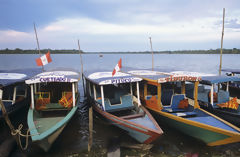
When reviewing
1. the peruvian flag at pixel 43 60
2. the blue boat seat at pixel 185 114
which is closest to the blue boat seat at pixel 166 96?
the blue boat seat at pixel 185 114

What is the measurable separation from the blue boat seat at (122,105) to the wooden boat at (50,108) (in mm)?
1582

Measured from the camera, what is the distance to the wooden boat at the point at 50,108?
A: 6242mm

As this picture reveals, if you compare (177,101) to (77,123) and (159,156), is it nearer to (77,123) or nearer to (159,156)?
(159,156)

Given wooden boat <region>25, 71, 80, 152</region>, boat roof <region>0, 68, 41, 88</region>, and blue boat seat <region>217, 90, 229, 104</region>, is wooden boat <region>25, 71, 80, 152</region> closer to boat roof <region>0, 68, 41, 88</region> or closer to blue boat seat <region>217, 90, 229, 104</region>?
boat roof <region>0, 68, 41, 88</region>

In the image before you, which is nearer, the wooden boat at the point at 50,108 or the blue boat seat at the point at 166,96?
the wooden boat at the point at 50,108

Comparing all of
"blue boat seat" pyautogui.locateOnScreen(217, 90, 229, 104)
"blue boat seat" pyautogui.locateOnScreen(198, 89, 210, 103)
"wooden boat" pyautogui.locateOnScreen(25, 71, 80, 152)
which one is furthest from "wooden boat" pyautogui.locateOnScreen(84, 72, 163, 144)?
"blue boat seat" pyautogui.locateOnScreen(217, 90, 229, 104)

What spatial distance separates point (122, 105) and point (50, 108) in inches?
145

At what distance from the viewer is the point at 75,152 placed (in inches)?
277

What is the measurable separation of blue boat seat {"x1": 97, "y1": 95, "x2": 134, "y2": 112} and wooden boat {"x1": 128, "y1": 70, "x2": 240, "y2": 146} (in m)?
1.15

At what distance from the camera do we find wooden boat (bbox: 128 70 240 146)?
6.46 metres

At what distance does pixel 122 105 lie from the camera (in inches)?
341

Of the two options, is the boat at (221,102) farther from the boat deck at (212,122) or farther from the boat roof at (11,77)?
the boat roof at (11,77)

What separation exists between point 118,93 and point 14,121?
6615 mm

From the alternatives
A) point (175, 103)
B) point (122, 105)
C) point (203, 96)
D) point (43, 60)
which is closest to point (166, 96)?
point (175, 103)
